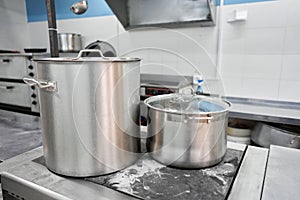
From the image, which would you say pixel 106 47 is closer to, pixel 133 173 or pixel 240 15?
pixel 240 15

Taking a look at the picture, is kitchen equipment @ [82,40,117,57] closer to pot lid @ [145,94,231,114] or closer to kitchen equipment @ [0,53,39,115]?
kitchen equipment @ [0,53,39,115]

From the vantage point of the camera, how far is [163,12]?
7.25 feet

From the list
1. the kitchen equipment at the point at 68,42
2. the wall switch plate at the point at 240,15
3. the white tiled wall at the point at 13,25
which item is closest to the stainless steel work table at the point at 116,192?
the wall switch plate at the point at 240,15

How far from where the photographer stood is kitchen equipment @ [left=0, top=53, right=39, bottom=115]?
2.36 m

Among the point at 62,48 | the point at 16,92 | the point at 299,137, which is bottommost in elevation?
the point at 299,137

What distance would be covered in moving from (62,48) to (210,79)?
1817mm

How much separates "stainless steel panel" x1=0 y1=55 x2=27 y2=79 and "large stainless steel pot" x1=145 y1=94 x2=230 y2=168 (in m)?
2.28

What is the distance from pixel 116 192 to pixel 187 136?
0.24 m

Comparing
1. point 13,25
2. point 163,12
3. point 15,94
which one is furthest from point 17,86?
point 163,12

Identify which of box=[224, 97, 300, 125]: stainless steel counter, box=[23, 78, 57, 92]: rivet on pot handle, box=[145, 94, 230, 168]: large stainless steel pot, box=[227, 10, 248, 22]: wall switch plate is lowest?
box=[224, 97, 300, 125]: stainless steel counter

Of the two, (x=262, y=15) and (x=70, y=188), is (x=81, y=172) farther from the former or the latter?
(x=262, y=15)

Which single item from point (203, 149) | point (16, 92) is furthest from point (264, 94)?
point (16, 92)

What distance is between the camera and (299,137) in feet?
4.55

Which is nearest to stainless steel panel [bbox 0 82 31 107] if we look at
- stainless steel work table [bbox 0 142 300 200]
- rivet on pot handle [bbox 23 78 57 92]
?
stainless steel work table [bbox 0 142 300 200]
